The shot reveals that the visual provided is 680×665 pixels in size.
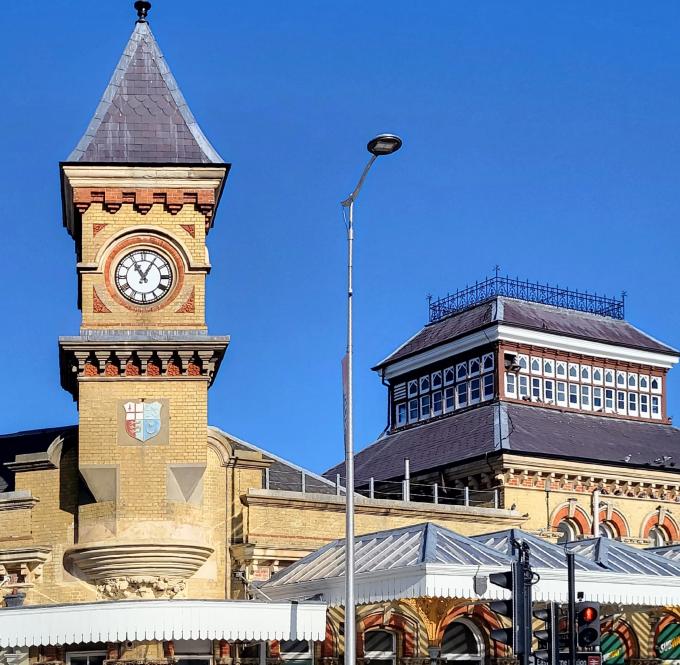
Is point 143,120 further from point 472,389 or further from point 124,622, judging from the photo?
point 472,389

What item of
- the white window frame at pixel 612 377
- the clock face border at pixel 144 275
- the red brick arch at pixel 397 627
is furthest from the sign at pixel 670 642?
the clock face border at pixel 144 275

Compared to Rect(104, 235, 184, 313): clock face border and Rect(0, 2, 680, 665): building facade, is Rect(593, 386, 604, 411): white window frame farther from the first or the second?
Rect(104, 235, 184, 313): clock face border

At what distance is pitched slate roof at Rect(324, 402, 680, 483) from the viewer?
45.7 metres

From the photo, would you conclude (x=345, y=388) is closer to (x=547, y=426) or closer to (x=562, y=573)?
(x=562, y=573)

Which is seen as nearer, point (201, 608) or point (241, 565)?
point (201, 608)

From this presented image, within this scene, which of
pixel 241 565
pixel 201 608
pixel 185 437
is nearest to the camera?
pixel 201 608

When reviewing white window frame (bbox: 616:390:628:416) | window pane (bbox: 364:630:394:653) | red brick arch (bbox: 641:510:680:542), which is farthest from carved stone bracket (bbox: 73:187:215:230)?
white window frame (bbox: 616:390:628:416)

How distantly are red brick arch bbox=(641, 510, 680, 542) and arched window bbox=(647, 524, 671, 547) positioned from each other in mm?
72

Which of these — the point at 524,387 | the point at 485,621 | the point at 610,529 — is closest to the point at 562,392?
the point at 524,387

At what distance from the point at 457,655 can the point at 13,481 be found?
39.6 ft

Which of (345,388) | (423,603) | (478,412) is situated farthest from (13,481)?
(478,412)

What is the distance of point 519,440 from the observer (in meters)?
45.2

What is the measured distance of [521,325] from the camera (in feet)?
161

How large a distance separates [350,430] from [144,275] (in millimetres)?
9137
